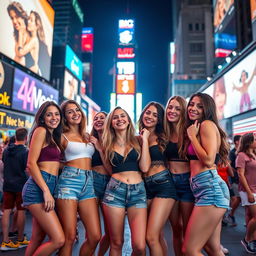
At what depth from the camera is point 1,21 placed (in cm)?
1438

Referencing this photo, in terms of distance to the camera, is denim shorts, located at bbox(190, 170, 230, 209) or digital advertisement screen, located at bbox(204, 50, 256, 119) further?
digital advertisement screen, located at bbox(204, 50, 256, 119)

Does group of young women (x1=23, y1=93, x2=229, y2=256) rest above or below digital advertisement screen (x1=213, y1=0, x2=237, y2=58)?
below

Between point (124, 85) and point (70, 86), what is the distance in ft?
33.6

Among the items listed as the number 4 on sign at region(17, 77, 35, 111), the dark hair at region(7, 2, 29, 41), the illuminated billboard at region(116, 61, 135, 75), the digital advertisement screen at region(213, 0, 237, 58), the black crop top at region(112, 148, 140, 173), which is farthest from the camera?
the illuminated billboard at region(116, 61, 135, 75)

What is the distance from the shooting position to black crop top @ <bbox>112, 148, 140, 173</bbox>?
10.0 ft

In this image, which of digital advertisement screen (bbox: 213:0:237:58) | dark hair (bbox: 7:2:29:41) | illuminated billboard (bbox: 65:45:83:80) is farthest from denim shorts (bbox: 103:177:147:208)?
illuminated billboard (bbox: 65:45:83:80)

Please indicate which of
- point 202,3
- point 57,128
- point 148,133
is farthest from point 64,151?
point 202,3

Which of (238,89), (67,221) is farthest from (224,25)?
(67,221)

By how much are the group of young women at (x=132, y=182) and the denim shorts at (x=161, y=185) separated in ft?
0.04

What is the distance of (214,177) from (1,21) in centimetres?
1580

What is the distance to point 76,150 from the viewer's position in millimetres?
3158

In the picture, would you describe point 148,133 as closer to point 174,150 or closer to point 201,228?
point 174,150

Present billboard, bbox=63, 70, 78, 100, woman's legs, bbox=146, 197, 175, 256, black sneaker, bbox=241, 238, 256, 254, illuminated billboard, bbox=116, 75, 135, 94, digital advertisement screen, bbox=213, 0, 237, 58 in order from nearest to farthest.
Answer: woman's legs, bbox=146, 197, 175, 256, black sneaker, bbox=241, 238, 256, 254, digital advertisement screen, bbox=213, 0, 237, 58, illuminated billboard, bbox=116, 75, 135, 94, billboard, bbox=63, 70, 78, 100

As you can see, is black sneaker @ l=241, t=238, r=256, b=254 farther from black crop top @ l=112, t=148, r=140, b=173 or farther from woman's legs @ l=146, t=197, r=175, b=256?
black crop top @ l=112, t=148, r=140, b=173
